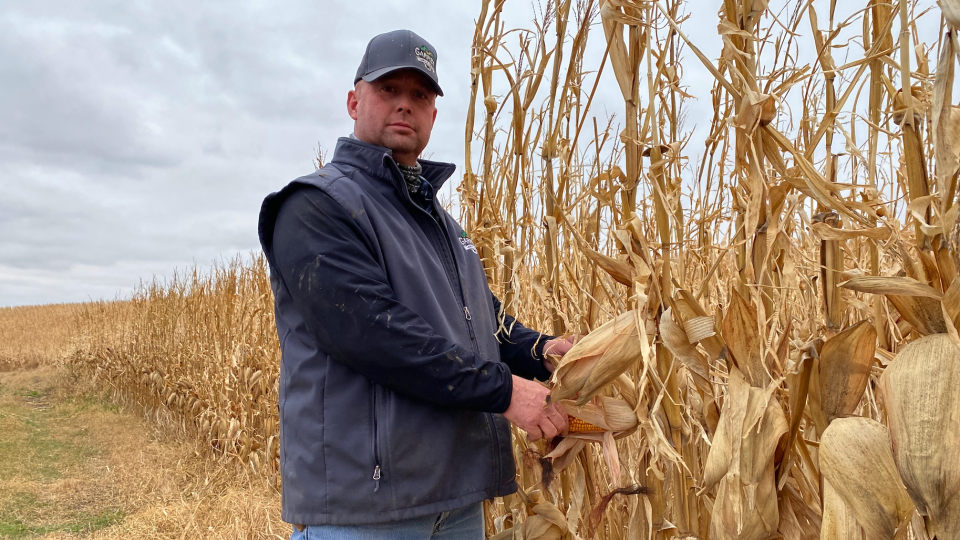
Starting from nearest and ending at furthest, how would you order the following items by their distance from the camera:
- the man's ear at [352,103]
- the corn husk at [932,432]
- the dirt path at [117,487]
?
the corn husk at [932,432] < the man's ear at [352,103] < the dirt path at [117,487]

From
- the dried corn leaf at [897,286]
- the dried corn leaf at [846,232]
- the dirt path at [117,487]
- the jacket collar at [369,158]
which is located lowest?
the dirt path at [117,487]

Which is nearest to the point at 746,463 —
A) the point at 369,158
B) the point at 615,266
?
the point at 615,266

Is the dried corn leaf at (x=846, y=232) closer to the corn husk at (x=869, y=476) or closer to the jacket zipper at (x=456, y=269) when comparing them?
the corn husk at (x=869, y=476)

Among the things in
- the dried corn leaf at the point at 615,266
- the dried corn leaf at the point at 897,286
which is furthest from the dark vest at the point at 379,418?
the dried corn leaf at the point at 897,286

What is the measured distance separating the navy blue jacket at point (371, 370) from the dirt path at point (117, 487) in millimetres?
3092

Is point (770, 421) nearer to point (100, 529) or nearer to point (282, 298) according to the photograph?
point (282, 298)

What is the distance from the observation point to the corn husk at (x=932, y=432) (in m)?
0.58

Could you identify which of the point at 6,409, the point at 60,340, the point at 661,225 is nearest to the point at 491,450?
the point at 661,225

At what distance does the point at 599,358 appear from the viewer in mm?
988

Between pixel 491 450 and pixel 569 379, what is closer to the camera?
pixel 569 379

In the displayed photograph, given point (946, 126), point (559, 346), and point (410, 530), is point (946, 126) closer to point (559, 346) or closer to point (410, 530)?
point (559, 346)

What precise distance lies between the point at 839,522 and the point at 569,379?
17.0 inches

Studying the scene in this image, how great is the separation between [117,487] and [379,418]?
5984 millimetres

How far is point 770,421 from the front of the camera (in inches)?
30.4
